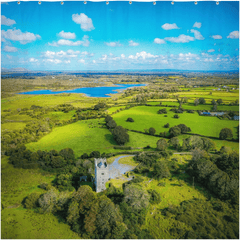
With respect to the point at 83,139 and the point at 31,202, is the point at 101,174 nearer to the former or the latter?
the point at 31,202

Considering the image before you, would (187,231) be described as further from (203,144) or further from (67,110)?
(67,110)

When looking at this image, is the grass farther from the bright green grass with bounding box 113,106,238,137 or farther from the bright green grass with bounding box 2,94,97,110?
the bright green grass with bounding box 2,94,97,110

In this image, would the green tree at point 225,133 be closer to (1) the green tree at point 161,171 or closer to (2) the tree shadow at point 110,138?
(1) the green tree at point 161,171

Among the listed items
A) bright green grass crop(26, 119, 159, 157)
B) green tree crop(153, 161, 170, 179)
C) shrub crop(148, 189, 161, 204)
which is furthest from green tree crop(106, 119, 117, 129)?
shrub crop(148, 189, 161, 204)

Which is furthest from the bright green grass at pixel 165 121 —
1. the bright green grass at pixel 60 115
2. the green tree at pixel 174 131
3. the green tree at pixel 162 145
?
the bright green grass at pixel 60 115

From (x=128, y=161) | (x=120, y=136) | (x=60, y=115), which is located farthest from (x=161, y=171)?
(x=60, y=115)

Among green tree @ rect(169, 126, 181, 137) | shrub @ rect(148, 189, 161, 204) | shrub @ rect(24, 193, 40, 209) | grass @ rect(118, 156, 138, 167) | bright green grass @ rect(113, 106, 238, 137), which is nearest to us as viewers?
shrub @ rect(24, 193, 40, 209)
